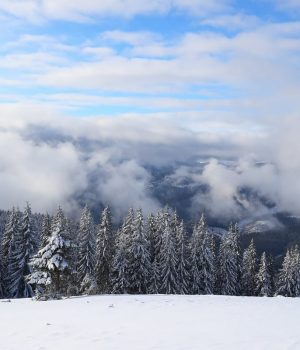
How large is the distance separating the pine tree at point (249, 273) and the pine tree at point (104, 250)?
82.7 feet

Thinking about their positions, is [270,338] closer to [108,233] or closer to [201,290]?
[108,233]

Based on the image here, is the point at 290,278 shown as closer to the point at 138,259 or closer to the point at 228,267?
the point at 228,267

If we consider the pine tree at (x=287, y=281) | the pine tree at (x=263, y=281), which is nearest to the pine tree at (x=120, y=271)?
the pine tree at (x=263, y=281)

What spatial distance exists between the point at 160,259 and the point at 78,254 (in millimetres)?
11395

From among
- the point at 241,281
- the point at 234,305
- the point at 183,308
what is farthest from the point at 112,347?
the point at 241,281

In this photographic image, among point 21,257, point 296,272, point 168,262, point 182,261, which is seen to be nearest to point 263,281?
point 296,272

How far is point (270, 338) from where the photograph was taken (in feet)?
45.7

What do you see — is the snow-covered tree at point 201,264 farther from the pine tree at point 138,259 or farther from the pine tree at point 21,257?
the pine tree at point 21,257

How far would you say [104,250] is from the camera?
182ft

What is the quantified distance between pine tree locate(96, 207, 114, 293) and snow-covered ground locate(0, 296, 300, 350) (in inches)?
1182

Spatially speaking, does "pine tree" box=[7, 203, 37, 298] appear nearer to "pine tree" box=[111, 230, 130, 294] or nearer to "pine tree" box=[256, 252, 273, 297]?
"pine tree" box=[111, 230, 130, 294]

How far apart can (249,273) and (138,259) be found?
2506cm

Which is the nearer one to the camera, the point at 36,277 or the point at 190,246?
the point at 36,277

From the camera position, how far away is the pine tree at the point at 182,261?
57.7 metres
